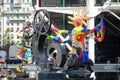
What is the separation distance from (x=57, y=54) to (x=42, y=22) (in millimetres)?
1305

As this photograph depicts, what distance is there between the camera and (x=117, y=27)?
2934cm

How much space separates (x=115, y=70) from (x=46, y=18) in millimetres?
11505

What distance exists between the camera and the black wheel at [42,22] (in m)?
15.7

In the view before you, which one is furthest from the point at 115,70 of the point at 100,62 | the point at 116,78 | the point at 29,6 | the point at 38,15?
the point at 29,6

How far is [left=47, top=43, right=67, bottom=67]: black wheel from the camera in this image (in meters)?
15.3

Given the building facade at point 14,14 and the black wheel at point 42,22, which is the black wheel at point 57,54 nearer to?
the black wheel at point 42,22

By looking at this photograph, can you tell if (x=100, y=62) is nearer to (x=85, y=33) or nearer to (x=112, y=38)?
(x=112, y=38)

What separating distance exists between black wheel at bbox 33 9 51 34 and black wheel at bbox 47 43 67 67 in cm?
66

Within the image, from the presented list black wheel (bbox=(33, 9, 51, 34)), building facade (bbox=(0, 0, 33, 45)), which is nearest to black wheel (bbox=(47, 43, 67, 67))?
black wheel (bbox=(33, 9, 51, 34))

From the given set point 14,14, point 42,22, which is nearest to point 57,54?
point 42,22

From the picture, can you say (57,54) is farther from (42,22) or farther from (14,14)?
(14,14)

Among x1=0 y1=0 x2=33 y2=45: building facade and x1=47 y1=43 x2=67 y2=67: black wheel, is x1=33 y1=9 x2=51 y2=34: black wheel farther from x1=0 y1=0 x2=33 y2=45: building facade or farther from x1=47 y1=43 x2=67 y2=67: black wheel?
x1=0 y1=0 x2=33 y2=45: building facade

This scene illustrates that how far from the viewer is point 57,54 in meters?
15.5

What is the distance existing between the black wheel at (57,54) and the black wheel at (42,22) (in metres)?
0.66
